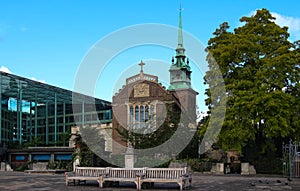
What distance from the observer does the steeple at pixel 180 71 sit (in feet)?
186

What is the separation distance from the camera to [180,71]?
56.9 m

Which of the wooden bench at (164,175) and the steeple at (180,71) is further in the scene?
the steeple at (180,71)

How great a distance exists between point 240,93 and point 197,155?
10427 mm

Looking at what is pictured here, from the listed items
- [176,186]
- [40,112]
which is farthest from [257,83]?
[40,112]

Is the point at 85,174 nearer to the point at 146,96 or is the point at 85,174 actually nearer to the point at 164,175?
the point at 164,175

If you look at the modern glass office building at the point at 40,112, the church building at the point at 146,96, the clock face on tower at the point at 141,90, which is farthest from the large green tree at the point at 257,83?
the modern glass office building at the point at 40,112

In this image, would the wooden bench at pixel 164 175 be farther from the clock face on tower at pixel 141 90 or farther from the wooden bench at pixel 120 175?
the clock face on tower at pixel 141 90

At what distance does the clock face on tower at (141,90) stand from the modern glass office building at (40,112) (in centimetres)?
1760

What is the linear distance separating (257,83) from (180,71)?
2892cm

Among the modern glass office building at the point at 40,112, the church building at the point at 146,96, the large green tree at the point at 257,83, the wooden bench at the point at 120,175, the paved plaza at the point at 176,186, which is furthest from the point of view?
the modern glass office building at the point at 40,112

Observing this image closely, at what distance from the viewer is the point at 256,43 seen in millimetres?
29828

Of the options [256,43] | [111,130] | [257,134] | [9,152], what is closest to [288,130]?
[257,134]

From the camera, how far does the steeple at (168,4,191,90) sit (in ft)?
186

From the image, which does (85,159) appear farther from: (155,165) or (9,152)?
(9,152)
